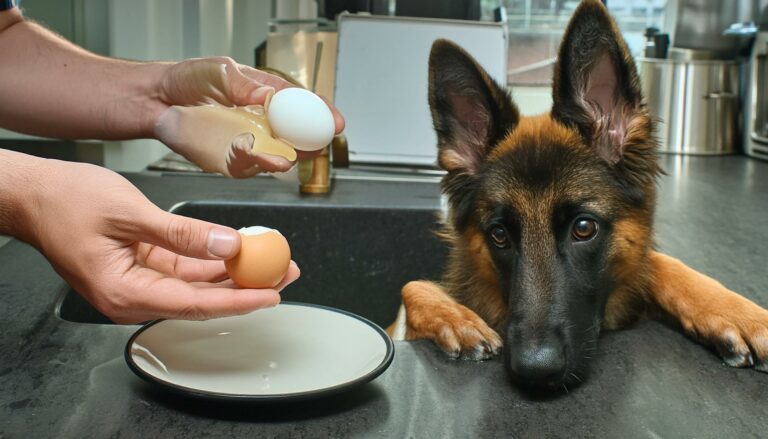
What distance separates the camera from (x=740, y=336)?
1.38 m

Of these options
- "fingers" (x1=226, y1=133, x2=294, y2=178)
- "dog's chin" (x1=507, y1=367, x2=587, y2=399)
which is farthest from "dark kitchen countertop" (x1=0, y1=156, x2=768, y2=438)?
"fingers" (x1=226, y1=133, x2=294, y2=178)

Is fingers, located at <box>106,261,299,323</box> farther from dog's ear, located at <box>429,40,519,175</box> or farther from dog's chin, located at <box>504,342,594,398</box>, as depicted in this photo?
dog's ear, located at <box>429,40,519,175</box>

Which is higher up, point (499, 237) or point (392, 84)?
point (392, 84)

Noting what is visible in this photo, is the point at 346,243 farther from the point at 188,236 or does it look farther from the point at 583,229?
the point at 188,236

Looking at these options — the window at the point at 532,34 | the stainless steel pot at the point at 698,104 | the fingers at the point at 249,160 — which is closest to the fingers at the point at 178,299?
the fingers at the point at 249,160

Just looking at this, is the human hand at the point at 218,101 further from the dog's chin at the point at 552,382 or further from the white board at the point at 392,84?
the white board at the point at 392,84

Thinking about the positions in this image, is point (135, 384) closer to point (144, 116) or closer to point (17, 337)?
point (17, 337)

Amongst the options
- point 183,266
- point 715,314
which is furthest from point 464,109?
point 183,266

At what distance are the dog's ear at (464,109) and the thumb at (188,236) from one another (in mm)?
794

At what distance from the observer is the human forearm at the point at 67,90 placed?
178cm

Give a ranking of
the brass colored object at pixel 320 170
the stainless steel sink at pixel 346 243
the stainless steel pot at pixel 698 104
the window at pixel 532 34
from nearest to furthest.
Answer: the stainless steel sink at pixel 346 243 → the brass colored object at pixel 320 170 → the stainless steel pot at pixel 698 104 → the window at pixel 532 34

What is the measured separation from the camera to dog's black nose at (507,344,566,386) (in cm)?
123

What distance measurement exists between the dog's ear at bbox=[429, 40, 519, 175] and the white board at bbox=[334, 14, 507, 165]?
114 cm

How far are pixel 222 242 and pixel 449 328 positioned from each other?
0.55 meters
